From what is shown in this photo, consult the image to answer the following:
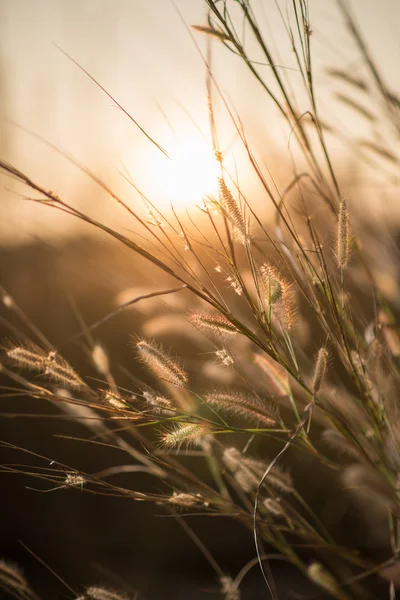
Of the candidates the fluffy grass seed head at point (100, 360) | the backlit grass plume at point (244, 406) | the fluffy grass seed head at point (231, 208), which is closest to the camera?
the fluffy grass seed head at point (231, 208)

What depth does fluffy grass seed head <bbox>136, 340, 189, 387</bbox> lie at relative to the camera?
822 mm

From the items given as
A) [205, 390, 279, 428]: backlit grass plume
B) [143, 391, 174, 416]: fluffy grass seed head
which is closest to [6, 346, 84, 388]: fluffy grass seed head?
[143, 391, 174, 416]: fluffy grass seed head

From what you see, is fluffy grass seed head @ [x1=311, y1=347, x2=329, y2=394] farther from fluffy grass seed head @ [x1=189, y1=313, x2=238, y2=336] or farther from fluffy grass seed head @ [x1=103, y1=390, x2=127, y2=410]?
fluffy grass seed head @ [x1=103, y1=390, x2=127, y2=410]

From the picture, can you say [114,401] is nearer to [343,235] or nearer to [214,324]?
[214,324]

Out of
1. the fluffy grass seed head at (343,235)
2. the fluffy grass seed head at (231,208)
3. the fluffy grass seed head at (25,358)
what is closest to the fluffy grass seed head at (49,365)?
the fluffy grass seed head at (25,358)

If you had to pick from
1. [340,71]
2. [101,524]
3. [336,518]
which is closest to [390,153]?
[340,71]

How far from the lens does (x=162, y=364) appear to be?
32.4 inches

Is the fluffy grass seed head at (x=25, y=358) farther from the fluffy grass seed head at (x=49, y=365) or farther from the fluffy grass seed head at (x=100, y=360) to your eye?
the fluffy grass seed head at (x=100, y=360)

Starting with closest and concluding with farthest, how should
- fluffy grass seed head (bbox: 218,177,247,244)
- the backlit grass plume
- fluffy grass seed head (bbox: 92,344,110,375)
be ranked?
fluffy grass seed head (bbox: 218,177,247,244) → the backlit grass plume → fluffy grass seed head (bbox: 92,344,110,375)

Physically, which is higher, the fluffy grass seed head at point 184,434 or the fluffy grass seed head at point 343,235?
the fluffy grass seed head at point 343,235

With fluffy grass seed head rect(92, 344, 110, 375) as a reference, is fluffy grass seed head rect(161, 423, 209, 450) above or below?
below

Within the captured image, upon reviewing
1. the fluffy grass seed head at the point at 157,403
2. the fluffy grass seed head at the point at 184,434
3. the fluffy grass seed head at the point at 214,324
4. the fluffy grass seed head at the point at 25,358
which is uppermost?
the fluffy grass seed head at the point at 214,324

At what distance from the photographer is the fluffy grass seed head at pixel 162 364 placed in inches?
32.4

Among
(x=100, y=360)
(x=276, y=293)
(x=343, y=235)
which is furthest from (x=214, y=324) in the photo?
(x=100, y=360)
